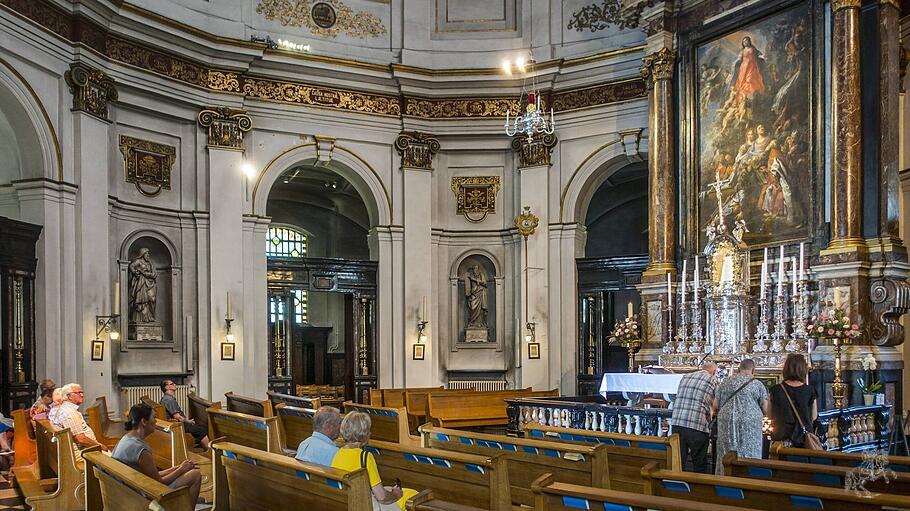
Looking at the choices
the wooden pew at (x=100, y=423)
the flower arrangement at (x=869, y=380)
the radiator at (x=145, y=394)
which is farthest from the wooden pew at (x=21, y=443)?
Answer: the flower arrangement at (x=869, y=380)

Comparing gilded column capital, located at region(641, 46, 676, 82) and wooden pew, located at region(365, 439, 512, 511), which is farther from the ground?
gilded column capital, located at region(641, 46, 676, 82)

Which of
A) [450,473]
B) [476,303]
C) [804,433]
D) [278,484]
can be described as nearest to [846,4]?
[804,433]

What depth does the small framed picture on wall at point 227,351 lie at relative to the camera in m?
15.3

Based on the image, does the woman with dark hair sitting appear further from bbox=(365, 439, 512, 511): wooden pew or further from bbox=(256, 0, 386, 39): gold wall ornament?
bbox=(256, 0, 386, 39): gold wall ornament

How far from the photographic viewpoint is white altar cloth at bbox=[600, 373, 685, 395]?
11188 mm

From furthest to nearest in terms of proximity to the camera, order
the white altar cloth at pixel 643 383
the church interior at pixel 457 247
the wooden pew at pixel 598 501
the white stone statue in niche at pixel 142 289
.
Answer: the white stone statue in niche at pixel 142 289
the white altar cloth at pixel 643 383
the church interior at pixel 457 247
the wooden pew at pixel 598 501

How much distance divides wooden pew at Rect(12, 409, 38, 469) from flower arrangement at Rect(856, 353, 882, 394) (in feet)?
31.8

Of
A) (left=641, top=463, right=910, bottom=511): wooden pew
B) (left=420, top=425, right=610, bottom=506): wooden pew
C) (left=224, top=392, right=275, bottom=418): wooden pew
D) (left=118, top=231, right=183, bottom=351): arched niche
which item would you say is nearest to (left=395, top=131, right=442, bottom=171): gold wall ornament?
(left=118, top=231, right=183, bottom=351): arched niche

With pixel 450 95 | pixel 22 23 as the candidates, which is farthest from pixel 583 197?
pixel 22 23

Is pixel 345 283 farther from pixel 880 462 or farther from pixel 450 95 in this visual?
pixel 880 462

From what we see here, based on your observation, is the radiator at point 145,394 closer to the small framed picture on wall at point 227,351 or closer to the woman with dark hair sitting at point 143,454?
the small framed picture on wall at point 227,351

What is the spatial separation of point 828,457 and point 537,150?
39.2ft

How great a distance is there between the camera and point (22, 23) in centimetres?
1202

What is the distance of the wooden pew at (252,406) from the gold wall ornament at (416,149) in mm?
7156
